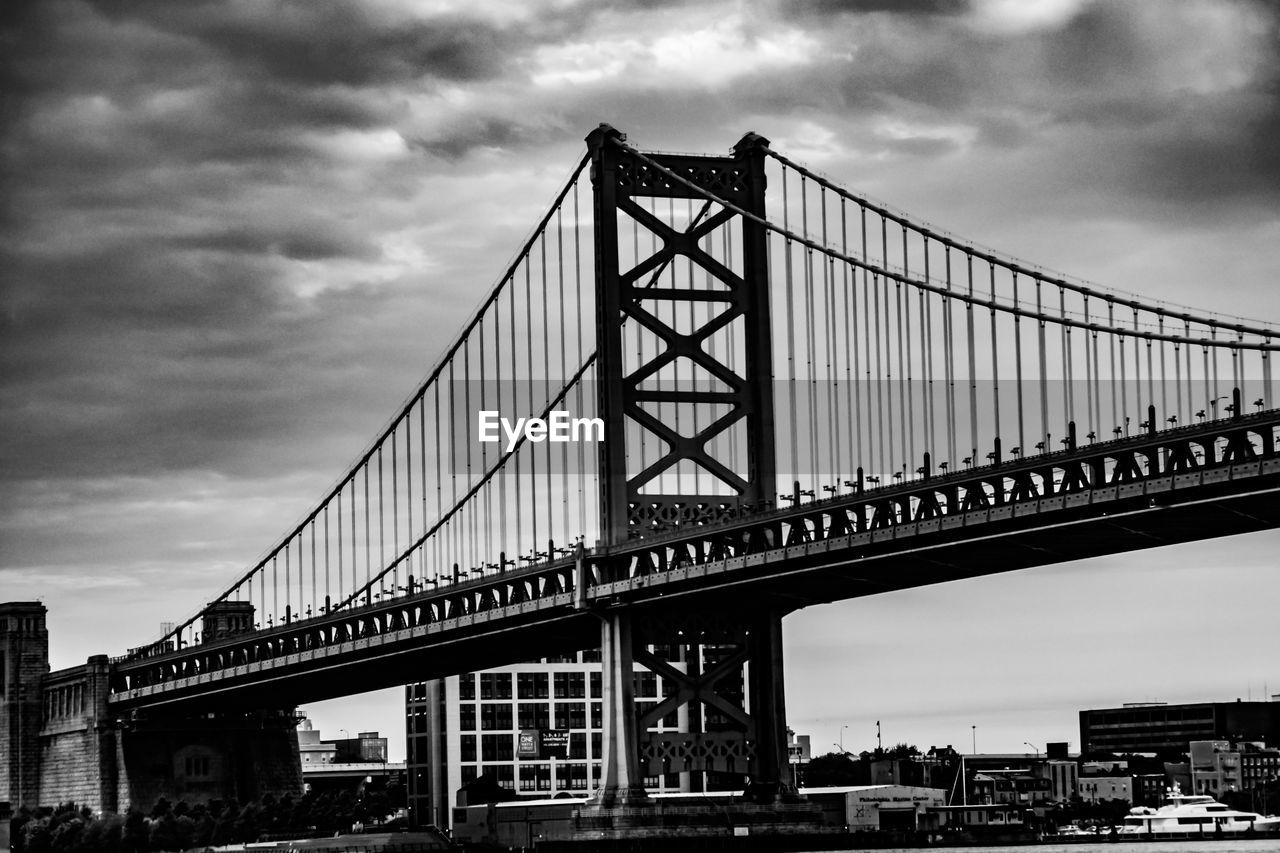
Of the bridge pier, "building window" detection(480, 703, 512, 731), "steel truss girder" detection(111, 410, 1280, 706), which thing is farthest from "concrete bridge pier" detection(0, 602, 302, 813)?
the bridge pier

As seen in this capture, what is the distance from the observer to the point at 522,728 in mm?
179625

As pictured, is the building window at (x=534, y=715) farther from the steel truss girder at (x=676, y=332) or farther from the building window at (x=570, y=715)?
the steel truss girder at (x=676, y=332)

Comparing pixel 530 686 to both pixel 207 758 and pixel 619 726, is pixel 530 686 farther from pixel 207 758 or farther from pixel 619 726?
pixel 619 726

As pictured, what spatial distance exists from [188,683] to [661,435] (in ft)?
194

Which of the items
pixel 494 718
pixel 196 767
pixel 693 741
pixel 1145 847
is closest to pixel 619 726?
pixel 693 741

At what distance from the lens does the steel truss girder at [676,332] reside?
10081 centimetres

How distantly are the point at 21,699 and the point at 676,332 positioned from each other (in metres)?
92.0

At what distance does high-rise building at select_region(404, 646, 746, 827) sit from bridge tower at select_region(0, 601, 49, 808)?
90.7ft

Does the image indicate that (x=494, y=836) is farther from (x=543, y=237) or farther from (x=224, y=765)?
(x=224, y=765)

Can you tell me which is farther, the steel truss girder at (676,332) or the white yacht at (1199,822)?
the white yacht at (1199,822)

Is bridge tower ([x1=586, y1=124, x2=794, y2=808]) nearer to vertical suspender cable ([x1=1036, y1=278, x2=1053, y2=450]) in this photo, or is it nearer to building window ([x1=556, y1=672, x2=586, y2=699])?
vertical suspender cable ([x1=1036, y1=278, x2=1053, y2=450])

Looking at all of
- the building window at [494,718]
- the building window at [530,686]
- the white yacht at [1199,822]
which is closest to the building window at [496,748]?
the building window at [494,718]

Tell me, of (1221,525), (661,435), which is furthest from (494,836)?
(1221,525)

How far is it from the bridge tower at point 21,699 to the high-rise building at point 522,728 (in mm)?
27650
